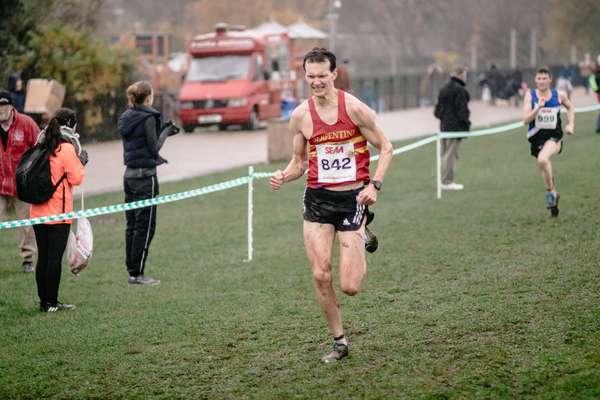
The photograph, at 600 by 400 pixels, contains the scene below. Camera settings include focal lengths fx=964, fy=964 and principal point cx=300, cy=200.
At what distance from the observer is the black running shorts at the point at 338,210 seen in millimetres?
6711

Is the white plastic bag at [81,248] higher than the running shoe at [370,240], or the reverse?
the running shoe at [370,240]

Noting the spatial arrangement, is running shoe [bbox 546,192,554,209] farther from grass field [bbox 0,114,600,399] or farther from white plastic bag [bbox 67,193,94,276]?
white plastic bag [bbox 67,193,94,276]

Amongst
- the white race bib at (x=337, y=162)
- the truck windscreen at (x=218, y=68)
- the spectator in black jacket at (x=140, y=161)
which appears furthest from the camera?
the truck windscreen at (x=218, y=68)

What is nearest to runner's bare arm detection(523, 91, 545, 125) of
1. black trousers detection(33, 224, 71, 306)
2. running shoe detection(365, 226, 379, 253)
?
running shoe detection(365, 226, 379, 253)

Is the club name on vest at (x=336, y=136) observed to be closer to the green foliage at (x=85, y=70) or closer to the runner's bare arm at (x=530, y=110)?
the runner's bare arm at (x=530, y=110)

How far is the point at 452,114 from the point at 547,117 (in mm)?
4140

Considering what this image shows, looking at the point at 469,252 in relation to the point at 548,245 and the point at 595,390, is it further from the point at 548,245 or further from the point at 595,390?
the point at 595,390

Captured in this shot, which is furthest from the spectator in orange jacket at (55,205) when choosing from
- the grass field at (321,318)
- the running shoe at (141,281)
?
the running shoe at (141,281)

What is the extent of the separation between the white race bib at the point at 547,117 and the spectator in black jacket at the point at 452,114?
390cm

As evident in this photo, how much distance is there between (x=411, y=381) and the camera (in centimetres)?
609

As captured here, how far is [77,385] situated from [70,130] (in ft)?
10.5

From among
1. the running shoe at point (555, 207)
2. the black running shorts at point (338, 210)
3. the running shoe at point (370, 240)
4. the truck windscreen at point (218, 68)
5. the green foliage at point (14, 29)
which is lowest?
the running shoe at point (555, 207)

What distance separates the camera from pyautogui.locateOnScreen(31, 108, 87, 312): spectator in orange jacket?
8.62 meters

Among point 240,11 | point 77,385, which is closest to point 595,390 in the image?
point 77,385
